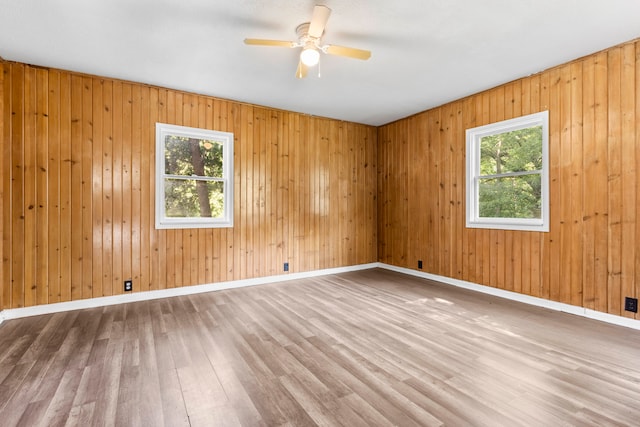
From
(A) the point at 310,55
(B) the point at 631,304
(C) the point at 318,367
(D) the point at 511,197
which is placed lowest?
(C) the point at 318,367

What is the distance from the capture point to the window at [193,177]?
13.3ft

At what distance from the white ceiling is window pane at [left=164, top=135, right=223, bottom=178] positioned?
741 mm

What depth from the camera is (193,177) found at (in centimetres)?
427

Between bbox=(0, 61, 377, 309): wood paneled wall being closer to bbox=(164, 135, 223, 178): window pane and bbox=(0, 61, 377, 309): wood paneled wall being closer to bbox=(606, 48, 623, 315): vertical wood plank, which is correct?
bbox=(164, 135, 223, 178): window pane

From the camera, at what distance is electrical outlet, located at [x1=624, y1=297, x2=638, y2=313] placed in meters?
2.85

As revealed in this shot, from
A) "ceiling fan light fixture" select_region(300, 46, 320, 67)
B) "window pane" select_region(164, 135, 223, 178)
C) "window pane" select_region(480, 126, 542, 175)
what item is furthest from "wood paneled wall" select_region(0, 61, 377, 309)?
"window pane" select_region(480, 126, 542, 175)

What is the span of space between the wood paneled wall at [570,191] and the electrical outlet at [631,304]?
0.04 meters

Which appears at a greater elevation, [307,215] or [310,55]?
[310,55]

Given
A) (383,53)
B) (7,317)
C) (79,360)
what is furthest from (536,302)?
(7,317)

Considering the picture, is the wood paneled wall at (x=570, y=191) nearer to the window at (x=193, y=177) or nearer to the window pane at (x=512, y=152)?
the window pane at (x=512, y=152)

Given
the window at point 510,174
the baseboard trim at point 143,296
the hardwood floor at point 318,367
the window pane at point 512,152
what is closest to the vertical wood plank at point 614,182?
the hardwood floor at point 318,367

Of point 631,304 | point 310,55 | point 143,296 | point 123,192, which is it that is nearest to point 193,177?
point 123,192

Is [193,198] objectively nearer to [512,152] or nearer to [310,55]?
[310,55]

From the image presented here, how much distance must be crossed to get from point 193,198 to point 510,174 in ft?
14.1
